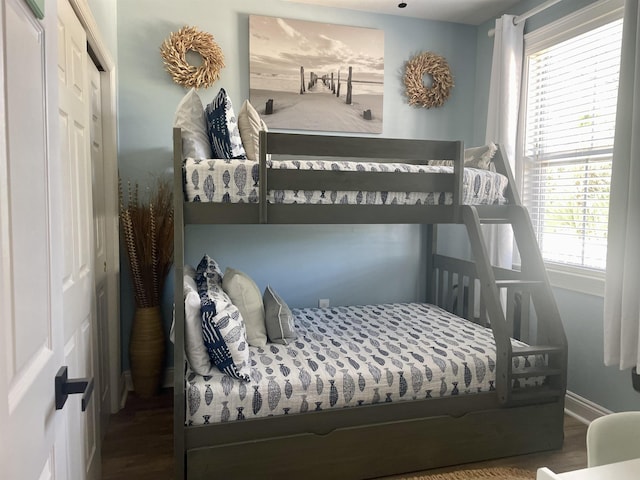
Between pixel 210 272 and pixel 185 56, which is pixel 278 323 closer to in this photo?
pixel 210 272

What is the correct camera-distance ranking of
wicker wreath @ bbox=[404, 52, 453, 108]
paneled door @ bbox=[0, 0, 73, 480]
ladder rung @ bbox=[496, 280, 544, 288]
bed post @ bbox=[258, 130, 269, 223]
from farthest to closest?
wicker wreath @ bbox=[404, 52, 453, 108] → ladder rung @ bbox=[496, 280, 544, 288] → bed post @ bbox=[258, 130, 269, 223] → paneled door @ bbox=[0, 0, 73, 480]

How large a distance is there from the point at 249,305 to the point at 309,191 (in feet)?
2.36

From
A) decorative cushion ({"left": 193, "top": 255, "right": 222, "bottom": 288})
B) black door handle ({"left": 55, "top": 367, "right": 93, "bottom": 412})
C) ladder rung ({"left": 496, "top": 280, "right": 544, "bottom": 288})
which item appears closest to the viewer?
black door handle ({"left": 55, "top": 367, "right": 93, "bottom": 412})

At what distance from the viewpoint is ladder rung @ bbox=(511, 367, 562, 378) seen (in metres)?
2.14

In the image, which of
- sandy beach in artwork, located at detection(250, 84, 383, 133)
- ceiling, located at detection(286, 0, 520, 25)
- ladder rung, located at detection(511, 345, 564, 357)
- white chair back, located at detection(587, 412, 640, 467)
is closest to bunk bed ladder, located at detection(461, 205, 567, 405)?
ladder rung, located at detection(511, 345, 564, 357)

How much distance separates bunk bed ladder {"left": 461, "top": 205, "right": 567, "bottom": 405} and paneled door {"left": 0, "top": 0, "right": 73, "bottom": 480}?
1872mm

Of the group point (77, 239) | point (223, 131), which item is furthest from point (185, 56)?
point (77, 239)

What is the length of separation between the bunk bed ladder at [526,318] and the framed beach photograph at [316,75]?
1.35 m

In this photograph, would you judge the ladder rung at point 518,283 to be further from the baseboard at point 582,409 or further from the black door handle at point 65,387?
the black door handle at point 65,387

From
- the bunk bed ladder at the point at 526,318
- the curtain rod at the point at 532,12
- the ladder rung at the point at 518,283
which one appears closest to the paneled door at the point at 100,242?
the bunk bed ladder at the point at 526,318

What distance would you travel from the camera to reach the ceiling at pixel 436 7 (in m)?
3.17

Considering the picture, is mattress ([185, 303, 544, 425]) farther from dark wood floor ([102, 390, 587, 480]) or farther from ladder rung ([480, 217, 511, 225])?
ladder rung ([480, 217, 511, 225])

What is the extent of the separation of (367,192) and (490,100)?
1530 millimetres

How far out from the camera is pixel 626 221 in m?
2.18
